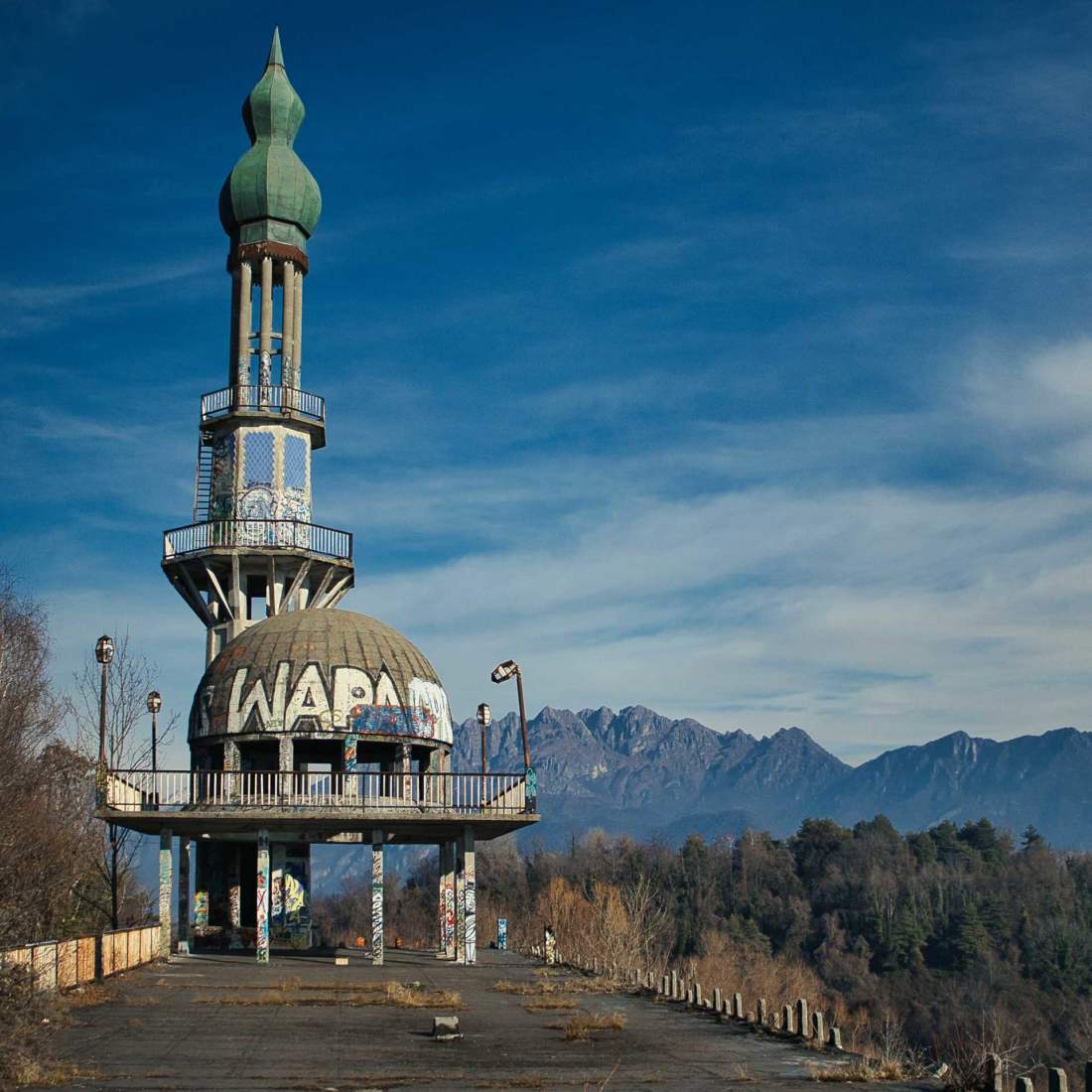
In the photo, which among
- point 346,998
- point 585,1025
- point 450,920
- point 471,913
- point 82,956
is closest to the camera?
point 585,1025

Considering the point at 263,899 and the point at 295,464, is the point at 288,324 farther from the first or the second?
the point at 263,899

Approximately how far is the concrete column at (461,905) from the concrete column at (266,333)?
21.8 meters

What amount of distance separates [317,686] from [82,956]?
14131 millimetres

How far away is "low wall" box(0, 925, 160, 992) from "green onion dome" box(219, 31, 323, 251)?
29865 millimetres

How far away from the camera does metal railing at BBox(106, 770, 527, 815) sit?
4353 centimetres

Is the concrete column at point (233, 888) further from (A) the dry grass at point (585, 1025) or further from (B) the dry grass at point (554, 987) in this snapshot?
(A) the dry grass at point (585, 1025)

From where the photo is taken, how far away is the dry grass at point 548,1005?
99.9ft

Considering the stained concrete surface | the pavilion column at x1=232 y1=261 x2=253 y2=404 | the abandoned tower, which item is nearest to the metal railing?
the abandoned tower

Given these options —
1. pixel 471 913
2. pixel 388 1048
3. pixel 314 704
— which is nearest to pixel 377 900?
pixel 471 913

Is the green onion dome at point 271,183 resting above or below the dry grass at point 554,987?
above

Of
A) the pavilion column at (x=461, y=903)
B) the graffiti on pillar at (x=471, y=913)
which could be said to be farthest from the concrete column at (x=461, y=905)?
the graffiti on pillar at (x=471, y=913)

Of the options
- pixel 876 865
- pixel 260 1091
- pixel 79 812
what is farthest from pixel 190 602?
pixel 876 865

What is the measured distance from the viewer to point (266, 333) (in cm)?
5941

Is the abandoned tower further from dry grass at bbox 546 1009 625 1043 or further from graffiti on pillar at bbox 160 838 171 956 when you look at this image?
dry grass at bbox 546 1009 625 1043
